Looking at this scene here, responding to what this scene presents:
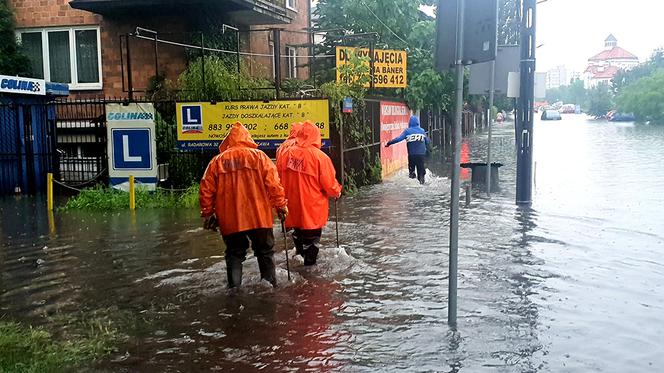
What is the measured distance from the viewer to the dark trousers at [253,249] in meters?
7.30

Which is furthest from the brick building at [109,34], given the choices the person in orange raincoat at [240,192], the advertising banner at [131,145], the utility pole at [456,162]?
the utility pole at [456,162]

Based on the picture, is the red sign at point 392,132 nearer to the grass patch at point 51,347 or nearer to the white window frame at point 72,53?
the white window frame at point 72,53

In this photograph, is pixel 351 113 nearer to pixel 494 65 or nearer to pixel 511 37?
pixel 494 65

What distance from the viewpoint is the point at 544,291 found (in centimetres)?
715

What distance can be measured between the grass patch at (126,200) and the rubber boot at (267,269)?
6735 millimetres

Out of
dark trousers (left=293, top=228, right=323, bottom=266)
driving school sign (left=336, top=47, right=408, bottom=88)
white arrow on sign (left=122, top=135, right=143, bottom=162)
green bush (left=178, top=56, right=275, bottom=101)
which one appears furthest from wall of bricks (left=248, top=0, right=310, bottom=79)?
dark trousers (left=293, top=228, right=323, bottom=266)

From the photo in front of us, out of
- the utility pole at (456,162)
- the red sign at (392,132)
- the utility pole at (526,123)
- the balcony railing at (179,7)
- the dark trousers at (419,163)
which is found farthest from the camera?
the red sign at (392,132)

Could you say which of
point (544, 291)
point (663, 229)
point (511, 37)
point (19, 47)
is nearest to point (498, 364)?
point (544, 291)

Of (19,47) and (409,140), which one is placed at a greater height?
(19,47)

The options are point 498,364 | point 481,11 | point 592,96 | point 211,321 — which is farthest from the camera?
point 592,96

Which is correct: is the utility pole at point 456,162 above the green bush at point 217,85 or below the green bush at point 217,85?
below

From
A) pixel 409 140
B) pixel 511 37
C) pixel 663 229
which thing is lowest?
pixel 663 229

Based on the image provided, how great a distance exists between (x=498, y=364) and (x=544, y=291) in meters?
2.21

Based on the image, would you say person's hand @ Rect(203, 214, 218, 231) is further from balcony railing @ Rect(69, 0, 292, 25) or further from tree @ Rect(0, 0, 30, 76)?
tree @ Rect(0, 0, 30, 76)
